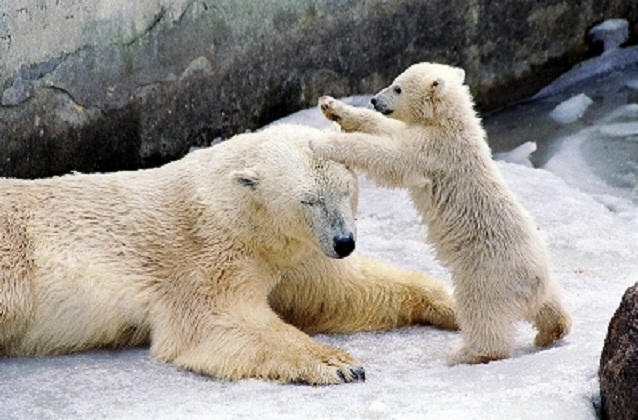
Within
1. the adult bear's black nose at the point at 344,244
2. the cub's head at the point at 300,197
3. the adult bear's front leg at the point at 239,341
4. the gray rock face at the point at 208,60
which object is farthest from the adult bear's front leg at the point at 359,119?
the gray rock face at the point at 208,60

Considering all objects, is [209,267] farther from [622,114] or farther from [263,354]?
[622,114]

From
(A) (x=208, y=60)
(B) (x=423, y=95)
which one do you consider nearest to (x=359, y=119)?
(B) (x=423, y=95)

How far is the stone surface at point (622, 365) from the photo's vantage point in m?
3.65

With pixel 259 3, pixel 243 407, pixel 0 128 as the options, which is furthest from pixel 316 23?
pixel 243 407

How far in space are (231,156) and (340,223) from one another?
630 mm

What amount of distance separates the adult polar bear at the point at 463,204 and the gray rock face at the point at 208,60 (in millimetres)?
1884

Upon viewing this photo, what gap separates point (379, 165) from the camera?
15.2 ft

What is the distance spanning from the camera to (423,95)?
476cm

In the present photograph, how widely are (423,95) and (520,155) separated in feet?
8.60

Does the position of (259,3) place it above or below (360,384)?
above

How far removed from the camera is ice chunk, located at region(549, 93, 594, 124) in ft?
25.7

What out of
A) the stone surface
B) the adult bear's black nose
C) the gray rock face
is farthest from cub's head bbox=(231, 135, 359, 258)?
the gray rock face

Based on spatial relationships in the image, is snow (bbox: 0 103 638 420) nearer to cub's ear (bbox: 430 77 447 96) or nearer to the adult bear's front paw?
the adult bear's front paw

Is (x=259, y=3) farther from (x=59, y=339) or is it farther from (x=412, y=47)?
(x=59, y=339)
